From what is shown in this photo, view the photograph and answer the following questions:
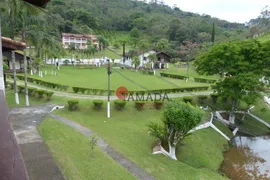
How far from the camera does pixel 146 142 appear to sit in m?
14.9

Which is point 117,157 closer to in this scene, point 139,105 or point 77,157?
point 77,157

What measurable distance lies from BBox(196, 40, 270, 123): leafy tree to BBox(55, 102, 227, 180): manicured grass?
448 centimetres

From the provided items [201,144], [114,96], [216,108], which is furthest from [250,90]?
[114,96]

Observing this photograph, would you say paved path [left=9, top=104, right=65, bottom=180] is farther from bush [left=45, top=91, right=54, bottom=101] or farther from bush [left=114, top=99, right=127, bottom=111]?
bush [left=114, top=99, right=127, bottom=111]

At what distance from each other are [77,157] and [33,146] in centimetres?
210

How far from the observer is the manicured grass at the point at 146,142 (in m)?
12.0

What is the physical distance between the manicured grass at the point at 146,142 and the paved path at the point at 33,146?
256 centimetres

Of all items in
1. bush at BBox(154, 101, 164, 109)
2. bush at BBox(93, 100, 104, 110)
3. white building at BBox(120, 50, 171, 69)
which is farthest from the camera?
white building at BBox(120, 50, 171, 69)

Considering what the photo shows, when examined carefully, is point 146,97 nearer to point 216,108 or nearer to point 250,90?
point 216,108

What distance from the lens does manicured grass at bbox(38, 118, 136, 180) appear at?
9.64 meters

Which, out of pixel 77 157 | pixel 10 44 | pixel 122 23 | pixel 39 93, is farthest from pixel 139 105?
pixel 122 23

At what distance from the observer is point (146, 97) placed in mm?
22344

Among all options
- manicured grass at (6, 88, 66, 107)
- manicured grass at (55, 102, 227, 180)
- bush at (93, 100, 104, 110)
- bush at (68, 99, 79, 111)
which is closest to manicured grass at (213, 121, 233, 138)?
manicured grass at (55, 102, 227, 180)

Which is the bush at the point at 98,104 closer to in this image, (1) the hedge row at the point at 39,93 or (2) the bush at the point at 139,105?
(2) the bush at the point at 139,105
